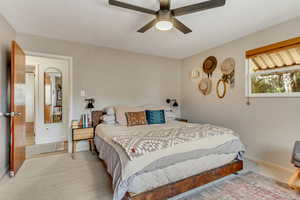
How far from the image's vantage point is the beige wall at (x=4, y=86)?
2234 mm

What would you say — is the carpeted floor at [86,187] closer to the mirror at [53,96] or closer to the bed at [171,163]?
the bed at [171,163]

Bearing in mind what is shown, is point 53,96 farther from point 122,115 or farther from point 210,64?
point 210,64

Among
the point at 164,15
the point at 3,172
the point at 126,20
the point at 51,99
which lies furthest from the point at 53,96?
the point at 164,15

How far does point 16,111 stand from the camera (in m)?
2.34

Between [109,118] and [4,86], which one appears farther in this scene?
[109,118]

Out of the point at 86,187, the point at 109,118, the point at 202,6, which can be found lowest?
the point at 86,187

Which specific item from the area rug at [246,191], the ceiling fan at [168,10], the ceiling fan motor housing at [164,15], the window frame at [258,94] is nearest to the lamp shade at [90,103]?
the ceiling fan at [168,10]

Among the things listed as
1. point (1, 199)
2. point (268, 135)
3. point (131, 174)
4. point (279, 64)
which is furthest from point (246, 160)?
point (1, 199)

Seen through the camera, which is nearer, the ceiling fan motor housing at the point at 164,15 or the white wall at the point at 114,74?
the ceiling fan motor housing at the point at 164,15

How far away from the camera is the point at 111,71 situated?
12.5ft

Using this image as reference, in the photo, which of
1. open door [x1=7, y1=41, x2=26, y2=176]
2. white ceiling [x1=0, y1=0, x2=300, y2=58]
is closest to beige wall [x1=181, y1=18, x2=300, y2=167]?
white ceiling [x1=0, y1=0, x2=300, y2=58]

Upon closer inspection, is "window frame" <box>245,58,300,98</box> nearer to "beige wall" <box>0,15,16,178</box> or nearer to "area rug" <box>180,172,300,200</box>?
"area rug" <box>180,172,300,200</box>

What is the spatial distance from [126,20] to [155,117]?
77.9 inches

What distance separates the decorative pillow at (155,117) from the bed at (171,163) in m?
1.24
